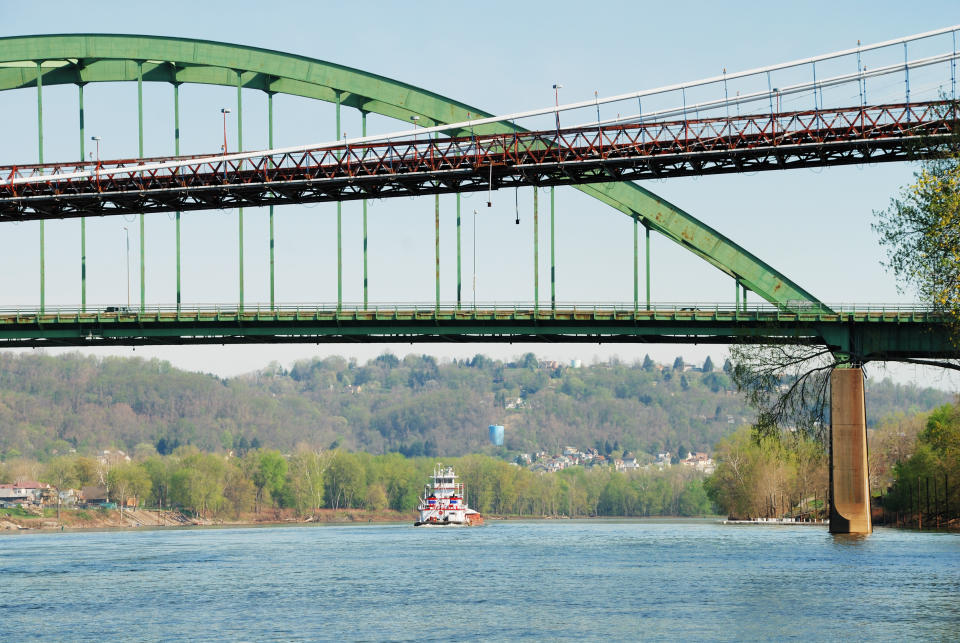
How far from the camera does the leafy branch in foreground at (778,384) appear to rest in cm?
6900

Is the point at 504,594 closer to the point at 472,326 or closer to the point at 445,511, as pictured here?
the point at 472,326

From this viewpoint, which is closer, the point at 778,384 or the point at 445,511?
the point at 778,384

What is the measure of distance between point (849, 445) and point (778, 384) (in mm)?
10212

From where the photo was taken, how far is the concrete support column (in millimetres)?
77875

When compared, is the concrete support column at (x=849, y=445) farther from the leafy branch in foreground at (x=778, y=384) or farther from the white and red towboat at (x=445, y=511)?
the white and red towboat at (x=445, y=511)

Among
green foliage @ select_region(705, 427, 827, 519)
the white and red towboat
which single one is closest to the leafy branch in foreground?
green foliage @ select_region(705, 427, 827, 519)

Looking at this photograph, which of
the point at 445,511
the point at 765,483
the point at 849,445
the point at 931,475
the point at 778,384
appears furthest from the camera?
the point at 445,511

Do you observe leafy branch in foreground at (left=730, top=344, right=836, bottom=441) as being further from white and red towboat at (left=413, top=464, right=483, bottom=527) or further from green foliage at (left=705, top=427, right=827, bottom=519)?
white and red towboat at (left=413, top=464, right=483, bottom=527)

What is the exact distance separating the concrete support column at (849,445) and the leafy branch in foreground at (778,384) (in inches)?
201

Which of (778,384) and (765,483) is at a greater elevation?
(778,384)

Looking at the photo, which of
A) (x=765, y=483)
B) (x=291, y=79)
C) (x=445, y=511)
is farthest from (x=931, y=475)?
(x=445, y=511)

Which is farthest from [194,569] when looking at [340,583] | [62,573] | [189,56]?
[189,56]

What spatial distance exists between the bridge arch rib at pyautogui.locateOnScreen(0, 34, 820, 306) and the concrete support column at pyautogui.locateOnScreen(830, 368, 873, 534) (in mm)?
5956

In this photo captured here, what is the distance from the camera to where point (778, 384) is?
2776 inches
